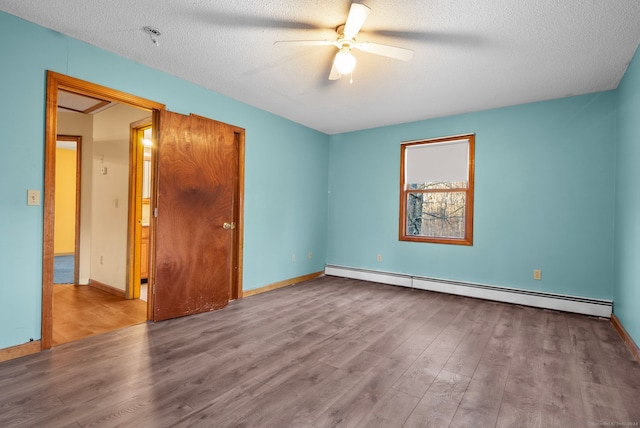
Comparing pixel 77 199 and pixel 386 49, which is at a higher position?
pixel 386 49

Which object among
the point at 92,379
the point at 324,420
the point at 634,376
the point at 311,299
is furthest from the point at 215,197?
the point at 634,376

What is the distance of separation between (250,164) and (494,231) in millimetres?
3424

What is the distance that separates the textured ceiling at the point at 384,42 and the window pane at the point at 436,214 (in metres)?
1.39

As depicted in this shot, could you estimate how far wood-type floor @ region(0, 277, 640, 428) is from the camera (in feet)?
5.75

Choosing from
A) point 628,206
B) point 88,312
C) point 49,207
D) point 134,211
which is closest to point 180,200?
point 49,207

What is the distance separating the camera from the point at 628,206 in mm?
2910

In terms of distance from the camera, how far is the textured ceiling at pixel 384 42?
87.7 inches

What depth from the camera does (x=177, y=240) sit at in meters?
3.37

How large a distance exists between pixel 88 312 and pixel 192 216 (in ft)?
5.07

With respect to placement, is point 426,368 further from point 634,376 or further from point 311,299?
point 311,299

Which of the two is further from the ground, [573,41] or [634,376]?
[573,41]

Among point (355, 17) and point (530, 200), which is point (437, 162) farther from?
point (355, 17)

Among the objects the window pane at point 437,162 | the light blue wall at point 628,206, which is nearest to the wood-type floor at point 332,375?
the light blue wall at point 628,206

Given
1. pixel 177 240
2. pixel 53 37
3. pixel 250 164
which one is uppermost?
pixel 53 37
